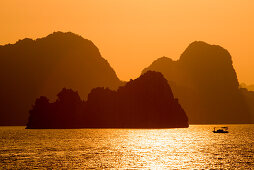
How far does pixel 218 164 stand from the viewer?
88000 mm

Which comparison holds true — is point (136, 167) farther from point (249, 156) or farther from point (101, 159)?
point (249, 156)

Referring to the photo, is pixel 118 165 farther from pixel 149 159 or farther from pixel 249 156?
pixel 249 156

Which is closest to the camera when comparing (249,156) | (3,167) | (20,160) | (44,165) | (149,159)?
(3,167)

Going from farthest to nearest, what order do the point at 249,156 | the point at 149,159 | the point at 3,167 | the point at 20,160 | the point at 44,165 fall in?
1. the point at 249,156
2. the point at 149,159
3. the point at 20,160
4. the point at 44,165
5. the point at 3,167

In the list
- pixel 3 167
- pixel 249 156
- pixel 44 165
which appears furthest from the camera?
pixel 249 156

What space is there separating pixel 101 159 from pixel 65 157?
8.30m

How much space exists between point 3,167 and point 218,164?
38.4 meters

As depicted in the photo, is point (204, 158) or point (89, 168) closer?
point (89, 168)

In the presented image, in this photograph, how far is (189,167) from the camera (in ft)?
271

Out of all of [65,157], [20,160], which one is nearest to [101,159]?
[65,157]

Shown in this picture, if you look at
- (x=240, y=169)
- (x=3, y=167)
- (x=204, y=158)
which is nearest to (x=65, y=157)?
(x=3, y=167)

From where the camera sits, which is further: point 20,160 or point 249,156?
point 249,156

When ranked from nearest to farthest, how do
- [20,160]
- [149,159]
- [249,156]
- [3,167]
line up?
[3,167] < [20,160] < [149,159] < [249,156]

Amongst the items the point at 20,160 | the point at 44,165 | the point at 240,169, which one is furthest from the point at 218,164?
the point at 20,160
